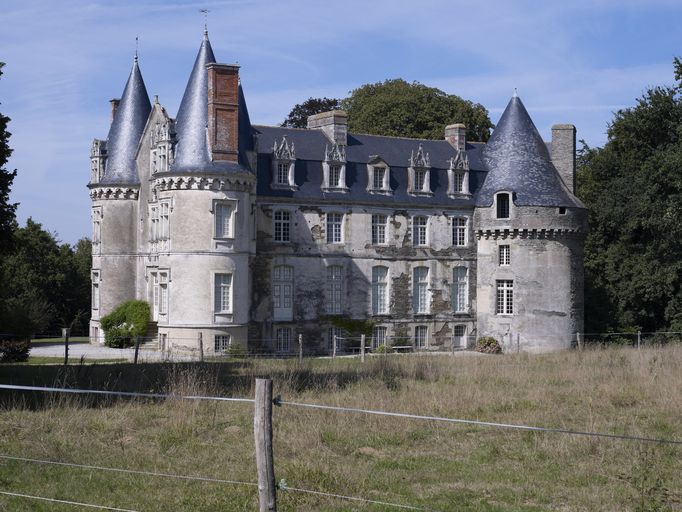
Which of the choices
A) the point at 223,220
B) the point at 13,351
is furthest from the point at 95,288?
the point at 13,351

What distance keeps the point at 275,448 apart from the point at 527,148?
30660 mm

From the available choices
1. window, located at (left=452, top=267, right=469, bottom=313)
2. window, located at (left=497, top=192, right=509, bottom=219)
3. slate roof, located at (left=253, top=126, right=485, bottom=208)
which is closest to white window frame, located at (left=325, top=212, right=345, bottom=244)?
slate roof, located at (left=253, top=126, right=485, bottom=208)

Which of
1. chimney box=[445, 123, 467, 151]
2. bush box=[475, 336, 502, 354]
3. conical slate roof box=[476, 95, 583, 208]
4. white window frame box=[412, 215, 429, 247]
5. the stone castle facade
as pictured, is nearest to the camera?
the stone castle facade

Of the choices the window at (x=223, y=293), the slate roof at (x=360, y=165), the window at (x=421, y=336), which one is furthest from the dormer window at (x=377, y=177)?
the window at (x=223, y=293)

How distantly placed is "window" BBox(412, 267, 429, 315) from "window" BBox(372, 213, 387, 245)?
212cm

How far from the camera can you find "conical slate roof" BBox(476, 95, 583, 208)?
132 ft

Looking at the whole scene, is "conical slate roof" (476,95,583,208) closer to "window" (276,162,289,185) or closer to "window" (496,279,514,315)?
"window" (496,279,514,315)

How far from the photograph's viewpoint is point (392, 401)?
1689 cm

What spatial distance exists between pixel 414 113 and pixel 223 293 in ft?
75.1

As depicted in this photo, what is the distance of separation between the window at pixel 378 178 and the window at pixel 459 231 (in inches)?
148

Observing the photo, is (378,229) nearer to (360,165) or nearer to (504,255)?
(360,165)

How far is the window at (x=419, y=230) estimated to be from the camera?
41.0 meters

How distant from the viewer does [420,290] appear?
4116 centimetres

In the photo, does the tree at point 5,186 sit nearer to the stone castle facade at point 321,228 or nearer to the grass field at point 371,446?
the grass field at point 371,446
